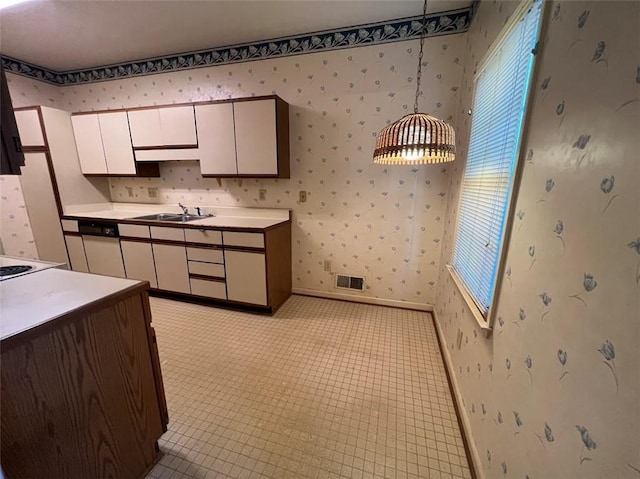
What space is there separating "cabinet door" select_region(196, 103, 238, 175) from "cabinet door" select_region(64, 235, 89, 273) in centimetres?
184

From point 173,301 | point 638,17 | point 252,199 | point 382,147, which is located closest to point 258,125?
point 252,199

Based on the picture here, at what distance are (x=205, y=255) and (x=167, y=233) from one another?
0.48 m

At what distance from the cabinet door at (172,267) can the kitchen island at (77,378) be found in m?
1.41

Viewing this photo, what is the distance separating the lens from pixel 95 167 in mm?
2984

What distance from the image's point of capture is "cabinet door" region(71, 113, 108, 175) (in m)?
2.86

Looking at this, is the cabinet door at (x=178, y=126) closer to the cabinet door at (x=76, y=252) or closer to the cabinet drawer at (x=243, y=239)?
the cabinet drawer at (x=243, y=239)

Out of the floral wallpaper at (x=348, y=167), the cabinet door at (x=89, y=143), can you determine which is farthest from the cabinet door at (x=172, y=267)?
the cabinet door at (x=89, y=143)

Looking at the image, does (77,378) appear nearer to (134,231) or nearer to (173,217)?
(134,231)

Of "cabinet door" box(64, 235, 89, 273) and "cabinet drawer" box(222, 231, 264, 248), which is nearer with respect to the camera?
"cabinet drawer" box(222, 231, 264, 248)

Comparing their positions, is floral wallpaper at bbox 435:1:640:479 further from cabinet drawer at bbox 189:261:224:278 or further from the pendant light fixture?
cabinet drawer at bbox 189:261:224:278

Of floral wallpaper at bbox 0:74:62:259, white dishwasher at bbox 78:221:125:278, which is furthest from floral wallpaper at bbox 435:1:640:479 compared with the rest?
floral wallpaper at bbox 0:74:62:259

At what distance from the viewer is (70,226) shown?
291cm

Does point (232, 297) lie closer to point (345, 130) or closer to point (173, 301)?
point (173, 301)

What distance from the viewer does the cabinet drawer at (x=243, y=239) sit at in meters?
2.34
